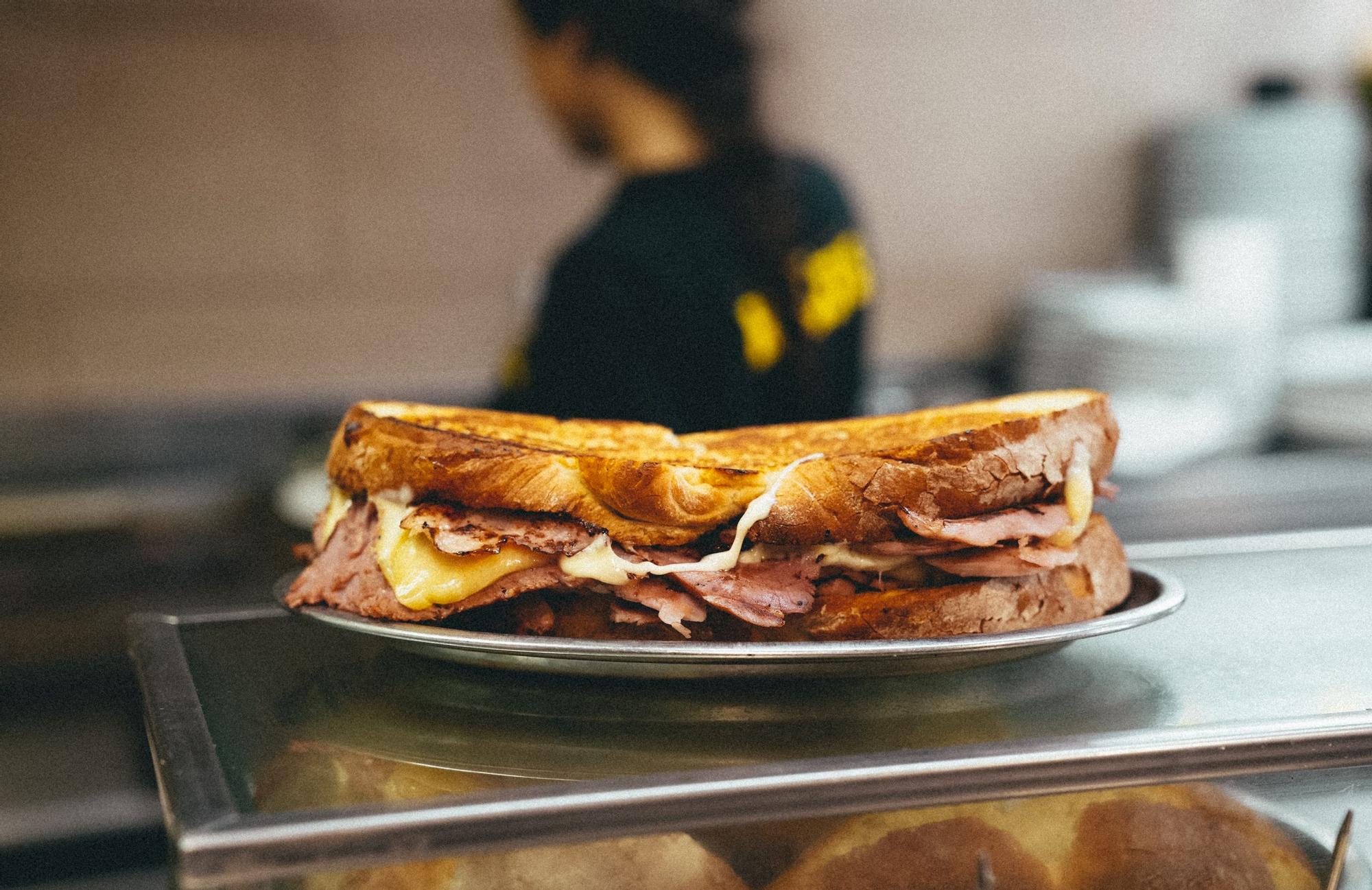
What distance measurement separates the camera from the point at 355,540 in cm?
107

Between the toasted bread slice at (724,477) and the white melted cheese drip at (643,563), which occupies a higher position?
the toasted bread slice at (724,477)

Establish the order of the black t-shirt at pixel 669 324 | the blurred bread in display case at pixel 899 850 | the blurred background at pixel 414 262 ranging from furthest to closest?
the blurred background at pixel 414 262
the black t-shirt at pixel 669 324
the blurred bread in display case at pixel 899 850

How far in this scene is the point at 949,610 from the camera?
0.97 meters

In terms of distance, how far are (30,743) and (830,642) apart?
2.11 meters

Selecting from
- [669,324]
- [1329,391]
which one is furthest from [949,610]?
[1329,391]

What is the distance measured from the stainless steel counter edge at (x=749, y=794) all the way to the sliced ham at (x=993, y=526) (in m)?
0.20

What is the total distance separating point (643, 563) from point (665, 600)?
0.03m

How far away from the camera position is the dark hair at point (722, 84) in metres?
2.04

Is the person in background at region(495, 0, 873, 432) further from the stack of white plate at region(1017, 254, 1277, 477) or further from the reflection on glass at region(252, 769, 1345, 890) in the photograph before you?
the reflection on glass at region(252, 769, 1345, 890)

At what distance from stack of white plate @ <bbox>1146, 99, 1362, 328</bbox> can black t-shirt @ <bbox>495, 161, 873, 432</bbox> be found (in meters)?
1.57

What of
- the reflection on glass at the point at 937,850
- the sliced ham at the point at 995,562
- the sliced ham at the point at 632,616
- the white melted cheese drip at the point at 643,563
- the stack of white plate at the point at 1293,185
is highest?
the stack of white plate at the point at 1293,185

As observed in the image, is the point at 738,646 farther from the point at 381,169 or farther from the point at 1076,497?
the point at 381,169

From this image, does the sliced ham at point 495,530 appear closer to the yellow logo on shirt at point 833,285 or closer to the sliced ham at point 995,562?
the sliced ham at point 995,562

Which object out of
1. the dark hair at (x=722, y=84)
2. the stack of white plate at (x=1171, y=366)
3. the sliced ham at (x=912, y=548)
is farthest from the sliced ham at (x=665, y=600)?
the stack of white plate at (x=1171, y=366)
